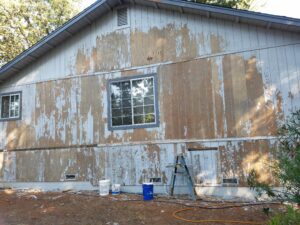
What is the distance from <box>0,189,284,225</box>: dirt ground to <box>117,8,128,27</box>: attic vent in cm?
536

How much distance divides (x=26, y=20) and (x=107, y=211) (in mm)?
20116

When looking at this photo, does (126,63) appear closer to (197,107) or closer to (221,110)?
(197,107)

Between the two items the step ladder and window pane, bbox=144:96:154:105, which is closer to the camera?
the step ladder

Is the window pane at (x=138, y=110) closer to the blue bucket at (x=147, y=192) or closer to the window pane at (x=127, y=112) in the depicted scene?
the window pane at (x=127, y=112)

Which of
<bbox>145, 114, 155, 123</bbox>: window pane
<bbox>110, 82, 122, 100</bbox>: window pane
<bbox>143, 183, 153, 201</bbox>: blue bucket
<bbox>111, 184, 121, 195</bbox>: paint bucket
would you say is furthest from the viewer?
<bbox>110, 82, 122, 100</bbox>: window pane

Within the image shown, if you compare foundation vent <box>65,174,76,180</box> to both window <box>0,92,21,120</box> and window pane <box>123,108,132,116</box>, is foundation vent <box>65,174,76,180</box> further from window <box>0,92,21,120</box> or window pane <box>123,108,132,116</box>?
window <box>0,92,21,120</box>

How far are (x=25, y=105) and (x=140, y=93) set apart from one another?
4359 mm

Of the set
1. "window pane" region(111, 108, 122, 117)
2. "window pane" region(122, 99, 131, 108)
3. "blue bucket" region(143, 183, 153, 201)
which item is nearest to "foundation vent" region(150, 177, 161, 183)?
"blue bucket" region(143, 183, 153, 201)

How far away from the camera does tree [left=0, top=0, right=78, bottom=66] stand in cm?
2097

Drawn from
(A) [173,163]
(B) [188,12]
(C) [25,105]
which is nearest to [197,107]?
(A) [173,163]

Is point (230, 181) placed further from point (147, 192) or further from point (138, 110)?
point (138, 110)

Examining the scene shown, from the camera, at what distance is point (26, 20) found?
2238cm

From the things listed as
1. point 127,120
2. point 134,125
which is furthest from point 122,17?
point 134,125

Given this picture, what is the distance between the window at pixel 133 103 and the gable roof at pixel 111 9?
2214 mm
